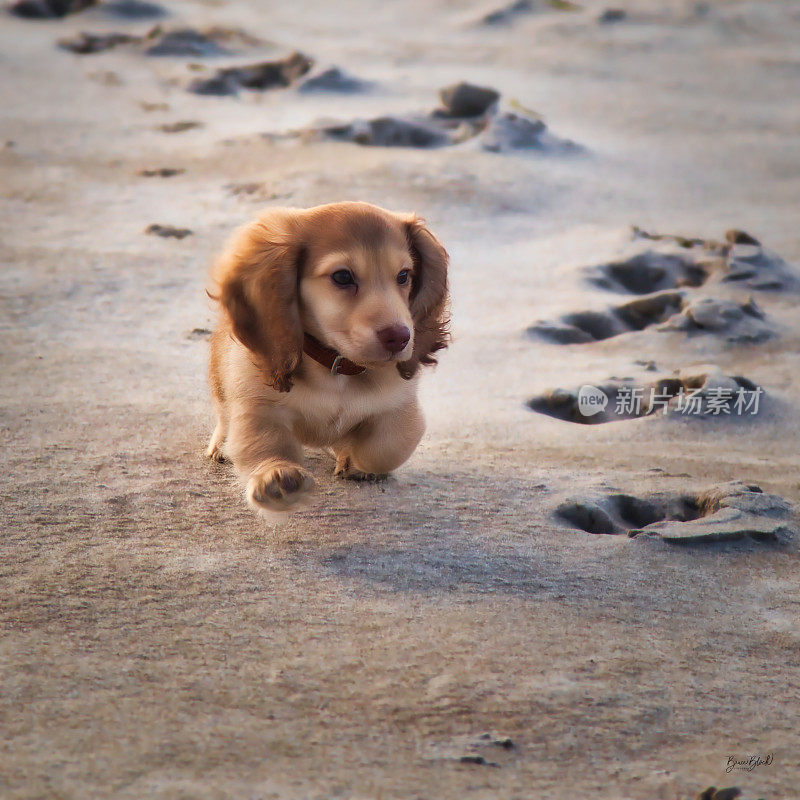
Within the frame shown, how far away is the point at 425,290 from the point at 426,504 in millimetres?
602

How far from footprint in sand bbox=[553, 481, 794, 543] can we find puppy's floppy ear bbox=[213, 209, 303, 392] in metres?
0.89

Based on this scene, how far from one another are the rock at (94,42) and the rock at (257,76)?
4.44 feet

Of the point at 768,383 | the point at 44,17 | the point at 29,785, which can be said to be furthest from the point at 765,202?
the point at 44,17

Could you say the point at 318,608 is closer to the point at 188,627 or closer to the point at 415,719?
the point at 188,627

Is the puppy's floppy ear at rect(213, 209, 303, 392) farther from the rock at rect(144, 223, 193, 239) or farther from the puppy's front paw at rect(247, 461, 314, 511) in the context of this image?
the rock at rect(144, 223, 193, 239)

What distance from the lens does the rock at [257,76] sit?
7.93 metres

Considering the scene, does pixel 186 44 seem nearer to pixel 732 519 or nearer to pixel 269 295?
pixel 269 295

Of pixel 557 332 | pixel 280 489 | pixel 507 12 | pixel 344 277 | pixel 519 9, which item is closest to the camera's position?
pixel 280 489

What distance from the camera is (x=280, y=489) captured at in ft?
8.64

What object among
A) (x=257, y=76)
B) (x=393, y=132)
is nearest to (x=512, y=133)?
(x=393, y=132)

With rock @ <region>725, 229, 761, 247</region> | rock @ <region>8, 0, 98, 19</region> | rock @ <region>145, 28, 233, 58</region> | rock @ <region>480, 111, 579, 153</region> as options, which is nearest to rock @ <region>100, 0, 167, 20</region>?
rock @ <region>8, 0, 98, 19</region>

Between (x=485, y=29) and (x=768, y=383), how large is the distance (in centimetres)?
669

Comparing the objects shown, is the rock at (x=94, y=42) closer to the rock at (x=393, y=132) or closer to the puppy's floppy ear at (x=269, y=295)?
the rock at (x=393, y=132)

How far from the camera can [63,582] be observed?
8.27 feet
